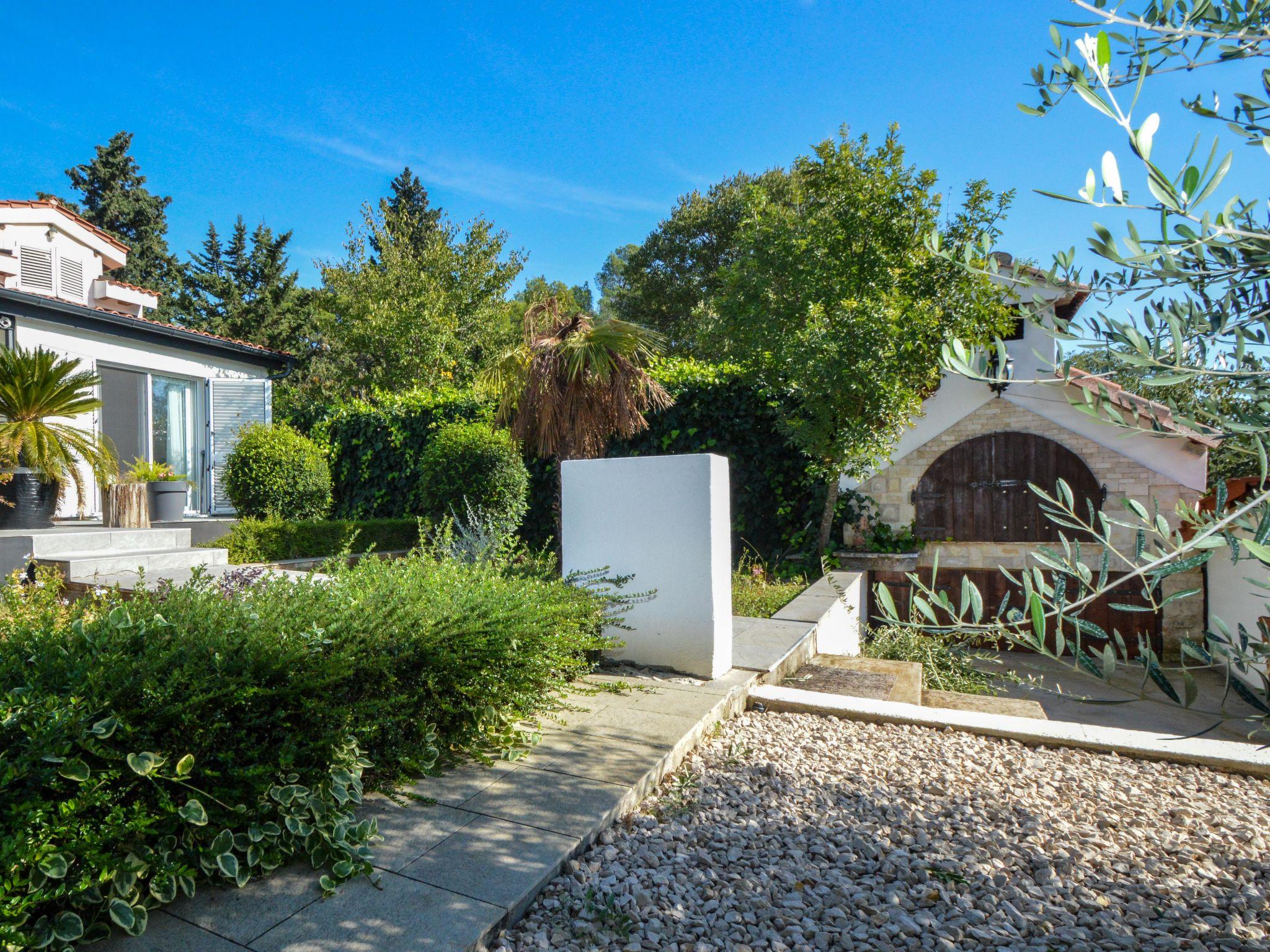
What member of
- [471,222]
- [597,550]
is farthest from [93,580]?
[471,222]

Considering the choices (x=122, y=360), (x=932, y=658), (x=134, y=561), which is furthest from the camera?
(x=122, y=360)

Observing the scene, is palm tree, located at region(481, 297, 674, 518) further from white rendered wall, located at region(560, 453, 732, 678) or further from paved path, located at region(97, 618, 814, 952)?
paved path, located at region(97, 618, 814, 952)

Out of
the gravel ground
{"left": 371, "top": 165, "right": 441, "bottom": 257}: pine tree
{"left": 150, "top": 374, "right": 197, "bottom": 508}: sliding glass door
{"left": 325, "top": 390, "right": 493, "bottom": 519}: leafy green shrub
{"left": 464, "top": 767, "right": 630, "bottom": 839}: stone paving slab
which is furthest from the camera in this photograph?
{"left": 371, "top": 165, "right": 441, "bottom": 257}: pine tree

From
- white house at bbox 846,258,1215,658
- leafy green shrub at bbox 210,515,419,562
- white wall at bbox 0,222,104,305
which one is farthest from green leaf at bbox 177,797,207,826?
white wall at bbox 0,222,104,305

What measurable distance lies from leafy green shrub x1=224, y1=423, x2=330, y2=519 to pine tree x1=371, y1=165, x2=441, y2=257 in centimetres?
990

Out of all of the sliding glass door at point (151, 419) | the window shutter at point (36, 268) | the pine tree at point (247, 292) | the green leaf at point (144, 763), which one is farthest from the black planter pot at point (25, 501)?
the pine tree at point (247, 292)

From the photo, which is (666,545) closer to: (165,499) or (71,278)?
(165,499)

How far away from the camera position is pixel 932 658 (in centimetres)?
621

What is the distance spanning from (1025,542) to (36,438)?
11.4 meters

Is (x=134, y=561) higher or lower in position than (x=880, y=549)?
higher

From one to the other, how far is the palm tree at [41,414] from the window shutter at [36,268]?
198 inches

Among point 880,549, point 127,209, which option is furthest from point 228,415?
point 127,209

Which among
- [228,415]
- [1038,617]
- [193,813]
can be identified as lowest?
[193,813]

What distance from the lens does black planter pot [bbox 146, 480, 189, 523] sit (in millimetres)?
8648
